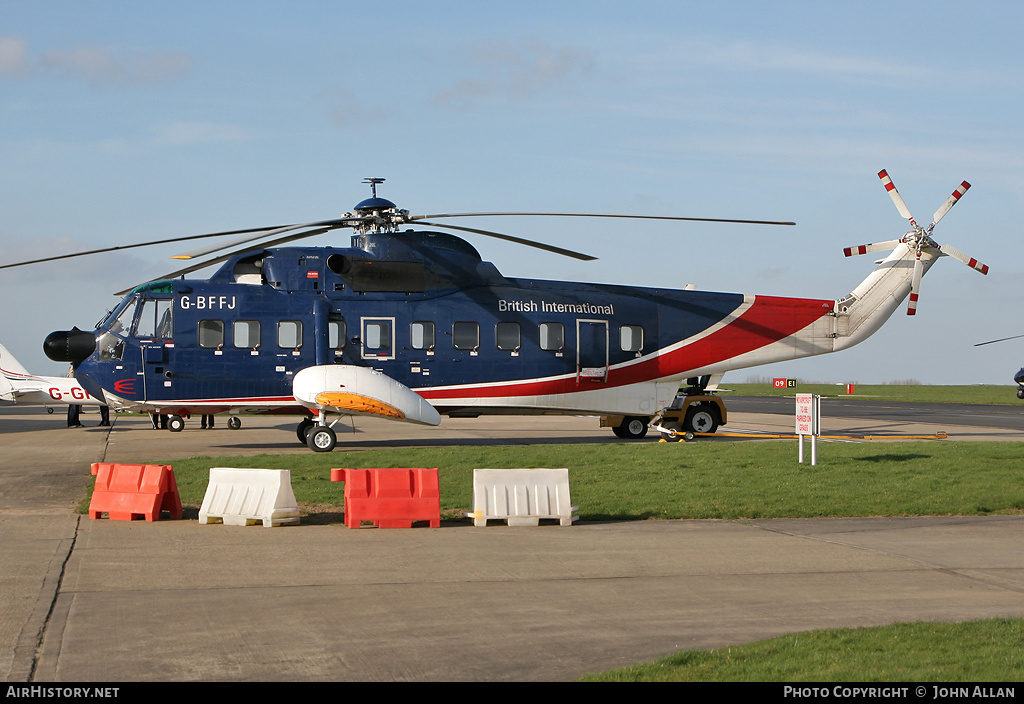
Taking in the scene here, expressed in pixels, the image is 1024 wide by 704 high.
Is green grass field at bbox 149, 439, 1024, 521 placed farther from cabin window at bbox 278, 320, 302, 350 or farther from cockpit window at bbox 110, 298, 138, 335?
cockpit window at bbox 110, 298, 138, 335

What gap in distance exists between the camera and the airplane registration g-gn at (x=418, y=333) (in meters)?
22.8

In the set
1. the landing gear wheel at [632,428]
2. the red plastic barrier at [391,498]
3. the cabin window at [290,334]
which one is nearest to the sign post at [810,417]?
the red plastic barrier at [391,498]

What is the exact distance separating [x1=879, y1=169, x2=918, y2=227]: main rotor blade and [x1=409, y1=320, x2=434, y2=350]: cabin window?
12.8m

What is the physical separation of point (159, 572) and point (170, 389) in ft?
46.6

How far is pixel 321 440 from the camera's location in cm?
Result: 2266

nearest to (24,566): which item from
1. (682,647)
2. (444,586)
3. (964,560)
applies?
(444,586)

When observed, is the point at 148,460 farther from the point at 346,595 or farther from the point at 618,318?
the point at 346,595

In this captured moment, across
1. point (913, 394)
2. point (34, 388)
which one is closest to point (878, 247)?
point (34, 388)

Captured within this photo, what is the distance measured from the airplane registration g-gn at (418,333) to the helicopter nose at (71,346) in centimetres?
3

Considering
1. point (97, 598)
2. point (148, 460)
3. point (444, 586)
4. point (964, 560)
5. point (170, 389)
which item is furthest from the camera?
point (170, 389)

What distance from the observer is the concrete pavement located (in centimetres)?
668

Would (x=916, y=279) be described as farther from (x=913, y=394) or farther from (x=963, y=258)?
(x=913, y=394)

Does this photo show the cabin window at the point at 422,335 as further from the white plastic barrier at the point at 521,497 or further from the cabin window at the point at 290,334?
the white plastic barrier at the point at 521,497

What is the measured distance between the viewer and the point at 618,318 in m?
25.6
